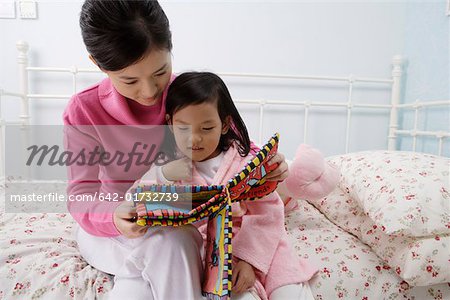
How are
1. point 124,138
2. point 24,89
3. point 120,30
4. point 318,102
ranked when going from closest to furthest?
point 120,30 → point 124,138 → point 24,89 → point 318,102

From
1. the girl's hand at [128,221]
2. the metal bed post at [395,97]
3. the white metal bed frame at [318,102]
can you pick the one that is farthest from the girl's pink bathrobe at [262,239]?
the metal bed post at [395,97]

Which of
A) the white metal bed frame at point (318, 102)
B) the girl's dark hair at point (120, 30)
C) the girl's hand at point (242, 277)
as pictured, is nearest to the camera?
the girl's dark hair at point (120, 30)

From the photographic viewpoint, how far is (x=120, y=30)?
57cm

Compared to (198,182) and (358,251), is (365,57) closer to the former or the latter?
(358,251)

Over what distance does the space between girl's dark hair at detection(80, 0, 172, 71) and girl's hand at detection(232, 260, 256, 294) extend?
425 millimetres

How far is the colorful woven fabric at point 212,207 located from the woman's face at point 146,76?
18 cm

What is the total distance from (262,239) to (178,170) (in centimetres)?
22

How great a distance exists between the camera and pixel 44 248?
0.83m

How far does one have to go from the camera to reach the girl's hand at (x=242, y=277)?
674 mm

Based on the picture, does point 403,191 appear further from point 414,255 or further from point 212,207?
point 212,207

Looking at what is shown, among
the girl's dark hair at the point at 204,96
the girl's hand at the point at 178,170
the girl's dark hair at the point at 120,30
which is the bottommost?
the girl's hand at the point at 178,170

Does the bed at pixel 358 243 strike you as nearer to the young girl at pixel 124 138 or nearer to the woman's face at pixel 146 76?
the young girl at pixel 124 138

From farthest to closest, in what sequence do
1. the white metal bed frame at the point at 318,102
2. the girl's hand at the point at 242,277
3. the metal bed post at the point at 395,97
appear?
the metal bed post at the point at 395,97
the white metal bed frame at the point at 318,102
the girl's hand at the point at 242,277

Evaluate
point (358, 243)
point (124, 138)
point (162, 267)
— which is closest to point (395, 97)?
point (358, 243)
